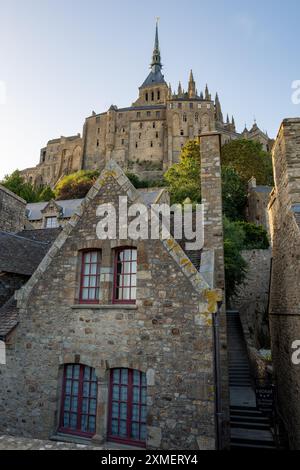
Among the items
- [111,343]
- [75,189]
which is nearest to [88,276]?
[111,343]

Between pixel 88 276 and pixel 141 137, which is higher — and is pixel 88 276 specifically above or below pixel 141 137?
below

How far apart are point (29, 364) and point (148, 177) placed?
68.7 m

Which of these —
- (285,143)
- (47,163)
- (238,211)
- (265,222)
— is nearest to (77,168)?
(47,163)

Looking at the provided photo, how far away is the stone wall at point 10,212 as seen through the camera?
51.8 ft

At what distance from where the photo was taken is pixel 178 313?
22.2 ft

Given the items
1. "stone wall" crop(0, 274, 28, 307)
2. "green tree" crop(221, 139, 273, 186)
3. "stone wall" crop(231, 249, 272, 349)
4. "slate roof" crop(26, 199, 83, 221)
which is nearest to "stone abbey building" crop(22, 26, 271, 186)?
"green tree" crop(221, 139, 273, 186)

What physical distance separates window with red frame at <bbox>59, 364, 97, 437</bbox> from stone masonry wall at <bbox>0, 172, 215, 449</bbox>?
0.21 meters

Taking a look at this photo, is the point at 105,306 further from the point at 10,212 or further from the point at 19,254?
the point at 10,212

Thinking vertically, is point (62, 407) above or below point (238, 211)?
below

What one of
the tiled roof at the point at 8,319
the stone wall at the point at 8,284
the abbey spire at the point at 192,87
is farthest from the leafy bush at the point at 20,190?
the abbey spire at the point at 192,87

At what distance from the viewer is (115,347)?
277 inches

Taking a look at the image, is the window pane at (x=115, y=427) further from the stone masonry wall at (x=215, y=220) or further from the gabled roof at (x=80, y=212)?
the gabled roof at (x=80, y=212)

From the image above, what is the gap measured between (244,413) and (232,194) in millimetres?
29691

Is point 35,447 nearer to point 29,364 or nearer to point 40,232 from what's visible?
point 29,364
